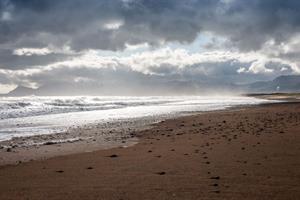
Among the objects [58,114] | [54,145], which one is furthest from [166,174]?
[58,114]

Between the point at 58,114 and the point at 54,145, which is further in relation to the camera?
the point at 58,114

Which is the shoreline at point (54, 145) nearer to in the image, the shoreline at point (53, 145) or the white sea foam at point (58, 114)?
the shoreline at point (53, 145)

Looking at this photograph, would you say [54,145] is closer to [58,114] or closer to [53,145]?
[53,145]

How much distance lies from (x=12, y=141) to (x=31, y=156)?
15.0 ft

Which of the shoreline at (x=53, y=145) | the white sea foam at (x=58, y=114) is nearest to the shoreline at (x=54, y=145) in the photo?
the shoreline at (x=53, y=145)

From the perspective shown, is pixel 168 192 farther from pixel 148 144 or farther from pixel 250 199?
pixel 148 144

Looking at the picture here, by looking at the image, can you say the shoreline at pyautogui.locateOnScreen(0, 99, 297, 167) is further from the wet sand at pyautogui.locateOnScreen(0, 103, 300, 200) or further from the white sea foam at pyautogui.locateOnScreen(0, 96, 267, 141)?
the white sea foam at pyautogui.locateOnScreen(0, 96, 267, 141)

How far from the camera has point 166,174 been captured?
8859 millimetres

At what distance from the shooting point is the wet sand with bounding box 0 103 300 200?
729 centimetres

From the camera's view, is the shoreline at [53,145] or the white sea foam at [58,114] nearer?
the shoreline at [53,145]

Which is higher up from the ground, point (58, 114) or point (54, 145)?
point (58, 114)

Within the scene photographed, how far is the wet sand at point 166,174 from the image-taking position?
23.9 feet

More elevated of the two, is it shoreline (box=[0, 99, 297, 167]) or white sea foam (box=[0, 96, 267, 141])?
white sea foam (box=[0, 96, 267, 141])

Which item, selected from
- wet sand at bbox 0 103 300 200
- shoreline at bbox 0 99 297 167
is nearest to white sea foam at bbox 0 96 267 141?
shoreline at bbox 0 99 297 167
